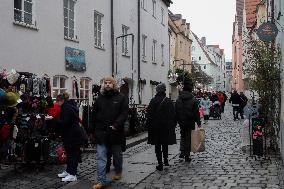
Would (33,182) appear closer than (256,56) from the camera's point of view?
Yes

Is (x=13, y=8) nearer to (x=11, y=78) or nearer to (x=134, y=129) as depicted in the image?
(x=11, y=78)

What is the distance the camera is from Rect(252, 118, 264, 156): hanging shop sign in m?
11.8

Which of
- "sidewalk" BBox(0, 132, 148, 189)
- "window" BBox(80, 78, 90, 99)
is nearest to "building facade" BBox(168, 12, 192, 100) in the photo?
"window" BBox(80, 78, 90, 99)

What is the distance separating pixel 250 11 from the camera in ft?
186

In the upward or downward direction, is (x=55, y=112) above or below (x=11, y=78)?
below

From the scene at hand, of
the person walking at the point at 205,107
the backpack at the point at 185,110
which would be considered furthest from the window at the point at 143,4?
the backpack at the point at 185,110

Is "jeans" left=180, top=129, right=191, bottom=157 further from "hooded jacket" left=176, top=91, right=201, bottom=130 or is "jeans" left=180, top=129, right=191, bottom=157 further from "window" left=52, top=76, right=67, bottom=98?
"window" left=52, top=76, right=67, bottom=98

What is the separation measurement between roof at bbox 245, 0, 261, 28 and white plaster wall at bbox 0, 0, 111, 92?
114ft

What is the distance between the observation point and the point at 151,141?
10.4 m

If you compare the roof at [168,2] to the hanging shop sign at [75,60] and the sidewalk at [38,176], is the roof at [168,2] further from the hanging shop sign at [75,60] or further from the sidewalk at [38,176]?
the sidewalk at [38,176]

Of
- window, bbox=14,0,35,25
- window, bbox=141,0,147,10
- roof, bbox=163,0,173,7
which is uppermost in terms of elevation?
roof, bbox=163,0,173,7

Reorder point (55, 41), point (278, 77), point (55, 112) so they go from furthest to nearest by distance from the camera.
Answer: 1. point (55, 41)
2. point (278, 77)
3. point (55, 112)

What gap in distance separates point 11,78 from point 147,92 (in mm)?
19117

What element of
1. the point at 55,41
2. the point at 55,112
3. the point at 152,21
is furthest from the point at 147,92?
the point at 55,112
